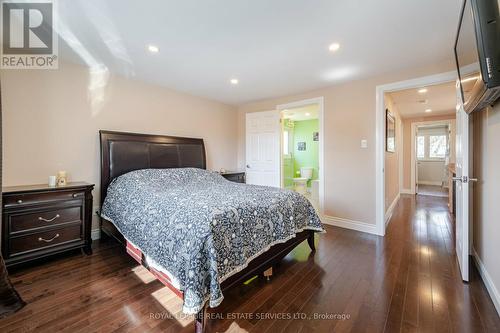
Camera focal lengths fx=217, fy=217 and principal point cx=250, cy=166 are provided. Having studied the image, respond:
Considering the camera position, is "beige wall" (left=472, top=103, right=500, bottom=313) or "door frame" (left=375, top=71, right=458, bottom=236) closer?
"beige wall" (left=472, top=103, right=500, bottom=313)

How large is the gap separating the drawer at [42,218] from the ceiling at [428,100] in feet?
15.7

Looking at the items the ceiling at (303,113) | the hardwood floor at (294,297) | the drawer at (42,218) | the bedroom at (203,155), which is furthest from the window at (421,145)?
the drawer at (42,218)

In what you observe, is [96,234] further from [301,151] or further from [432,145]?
[432,145]

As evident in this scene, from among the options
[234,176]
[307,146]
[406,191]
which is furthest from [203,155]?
[406,191]

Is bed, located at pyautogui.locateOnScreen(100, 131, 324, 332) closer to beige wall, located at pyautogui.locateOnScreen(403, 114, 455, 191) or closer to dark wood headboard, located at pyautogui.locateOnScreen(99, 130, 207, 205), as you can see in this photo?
dark wood headboard, located at pyautogui.locateOnScreen(99, 130, 207, 205)

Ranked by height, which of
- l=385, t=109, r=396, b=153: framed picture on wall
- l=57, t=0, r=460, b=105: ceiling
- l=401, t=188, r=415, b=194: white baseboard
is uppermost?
l=57, t=0, r=460, b=105: ceiling

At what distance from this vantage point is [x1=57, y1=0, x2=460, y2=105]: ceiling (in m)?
1.74

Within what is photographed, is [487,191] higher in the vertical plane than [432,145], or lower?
lower

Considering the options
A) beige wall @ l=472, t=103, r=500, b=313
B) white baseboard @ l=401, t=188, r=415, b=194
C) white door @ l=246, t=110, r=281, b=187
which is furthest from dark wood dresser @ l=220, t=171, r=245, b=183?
white baseboard @ l=401, t=188, r=415, b=194

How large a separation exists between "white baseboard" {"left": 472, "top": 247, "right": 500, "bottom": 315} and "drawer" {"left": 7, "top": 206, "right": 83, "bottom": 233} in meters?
3.89

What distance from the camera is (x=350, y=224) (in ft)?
11.3

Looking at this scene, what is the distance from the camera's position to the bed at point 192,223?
1421mm

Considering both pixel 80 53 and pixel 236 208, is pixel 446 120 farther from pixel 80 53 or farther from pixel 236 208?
pixel 80 53

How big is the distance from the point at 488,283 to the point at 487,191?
772 mm
